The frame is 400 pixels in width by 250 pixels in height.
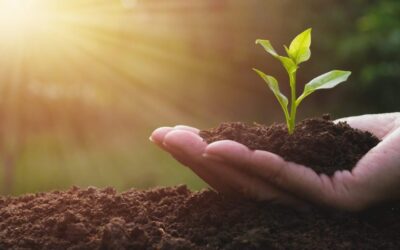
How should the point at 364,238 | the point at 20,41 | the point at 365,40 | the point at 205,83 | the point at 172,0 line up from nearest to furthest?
the point at 364,238 < the point at 20,41 < the point at 365,40 < the point at 172,0 < the point at 205,83

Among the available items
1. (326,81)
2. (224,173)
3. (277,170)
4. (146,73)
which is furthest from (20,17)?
(277,170)

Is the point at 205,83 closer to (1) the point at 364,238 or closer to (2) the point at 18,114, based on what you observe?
(2) the point at 18,114

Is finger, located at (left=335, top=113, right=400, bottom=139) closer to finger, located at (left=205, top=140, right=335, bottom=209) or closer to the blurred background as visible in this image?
finger, located at (left=205, top=140, right=335, bottom=209)

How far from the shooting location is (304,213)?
5.19 ft

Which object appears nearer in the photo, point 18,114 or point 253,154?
point 253,154

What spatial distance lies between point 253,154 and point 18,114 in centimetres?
693

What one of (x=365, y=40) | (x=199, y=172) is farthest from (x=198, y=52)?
(x=199, y=172)

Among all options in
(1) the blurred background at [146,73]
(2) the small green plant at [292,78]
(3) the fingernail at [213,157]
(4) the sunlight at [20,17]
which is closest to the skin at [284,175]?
(3) the fingernail at [213,157]

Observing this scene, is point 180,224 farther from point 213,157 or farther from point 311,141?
point 311,141

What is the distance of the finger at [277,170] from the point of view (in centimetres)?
154

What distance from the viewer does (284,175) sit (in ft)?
5.10

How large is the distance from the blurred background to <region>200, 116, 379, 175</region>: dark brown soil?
4230 mm

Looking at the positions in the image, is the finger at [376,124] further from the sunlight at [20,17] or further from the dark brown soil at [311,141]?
the sunlight at [20,17]

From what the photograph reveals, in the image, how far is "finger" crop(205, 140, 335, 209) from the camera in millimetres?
1535
